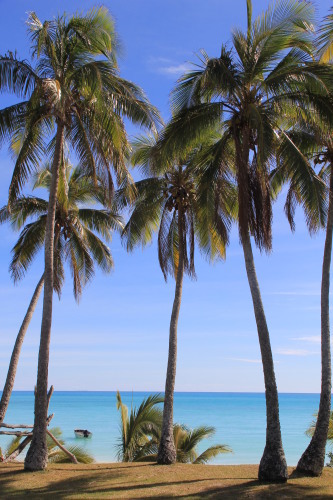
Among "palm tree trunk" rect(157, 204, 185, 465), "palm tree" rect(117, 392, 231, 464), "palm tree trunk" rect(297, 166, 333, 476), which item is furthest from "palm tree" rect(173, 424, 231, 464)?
"palm tree trunk" rect(297, 166, 333, 476)

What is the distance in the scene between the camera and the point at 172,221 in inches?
706

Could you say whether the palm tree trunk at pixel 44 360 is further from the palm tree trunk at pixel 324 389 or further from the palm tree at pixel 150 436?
the palm tree trunk at pixel 324 389

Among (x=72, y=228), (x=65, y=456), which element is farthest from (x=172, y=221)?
(x=65, y=456)

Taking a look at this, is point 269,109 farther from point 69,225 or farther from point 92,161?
point 69,225

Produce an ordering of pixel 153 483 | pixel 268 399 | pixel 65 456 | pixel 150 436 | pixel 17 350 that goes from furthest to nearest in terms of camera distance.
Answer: pixel 150 436
pixel 17 350
pixel 65 456
pixel 268 399
pixel 153 483

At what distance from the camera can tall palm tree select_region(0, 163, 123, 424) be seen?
1967 cm

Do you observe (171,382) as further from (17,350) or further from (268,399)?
(17,350)

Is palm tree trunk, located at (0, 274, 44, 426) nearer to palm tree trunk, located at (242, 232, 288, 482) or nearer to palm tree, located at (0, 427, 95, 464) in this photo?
palm tree, located at (0, 427, 95, 464)

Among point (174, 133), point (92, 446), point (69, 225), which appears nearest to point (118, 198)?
point (69, 225)

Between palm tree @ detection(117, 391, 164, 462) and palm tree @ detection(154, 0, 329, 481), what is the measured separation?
6371mm

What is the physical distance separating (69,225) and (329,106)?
10.1m

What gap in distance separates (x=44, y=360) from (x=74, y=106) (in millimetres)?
6678

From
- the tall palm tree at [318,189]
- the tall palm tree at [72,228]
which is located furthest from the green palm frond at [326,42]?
the tall palm tree at [72,228]

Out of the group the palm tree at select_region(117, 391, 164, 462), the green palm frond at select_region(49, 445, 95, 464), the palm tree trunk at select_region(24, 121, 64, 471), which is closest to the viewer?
the palm tree trunk at select_region(24, 121, 64, 471)
